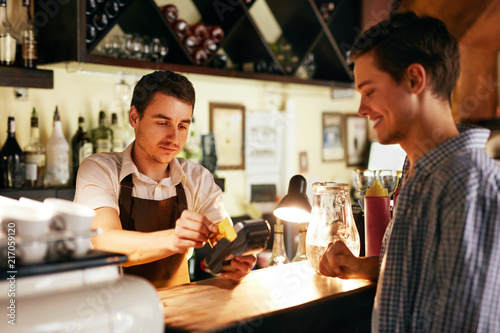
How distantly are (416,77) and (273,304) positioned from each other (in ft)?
2.32

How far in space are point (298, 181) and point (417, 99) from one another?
513mm

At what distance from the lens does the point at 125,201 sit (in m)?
2.04

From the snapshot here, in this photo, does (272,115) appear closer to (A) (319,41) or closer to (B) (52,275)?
(A) (319,41)

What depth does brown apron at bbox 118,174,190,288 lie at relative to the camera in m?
2.03

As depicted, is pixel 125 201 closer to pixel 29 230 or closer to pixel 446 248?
pixel 29 230

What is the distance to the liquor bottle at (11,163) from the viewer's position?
99.2 inches

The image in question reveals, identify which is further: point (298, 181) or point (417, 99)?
point (298, 181)

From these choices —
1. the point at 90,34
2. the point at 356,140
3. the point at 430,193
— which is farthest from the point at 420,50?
the point at 356,140

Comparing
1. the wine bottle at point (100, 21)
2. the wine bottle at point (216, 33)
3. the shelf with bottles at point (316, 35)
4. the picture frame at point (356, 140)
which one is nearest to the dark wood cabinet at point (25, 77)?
the wine bottle at point (100, 21)

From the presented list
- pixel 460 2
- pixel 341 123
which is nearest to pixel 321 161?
pixel 341 123

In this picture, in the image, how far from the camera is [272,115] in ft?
12.8

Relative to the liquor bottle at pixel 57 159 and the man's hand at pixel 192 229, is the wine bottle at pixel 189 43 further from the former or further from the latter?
the man's hand at pixel 192 229

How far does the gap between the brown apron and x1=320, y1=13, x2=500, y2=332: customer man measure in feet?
3.17

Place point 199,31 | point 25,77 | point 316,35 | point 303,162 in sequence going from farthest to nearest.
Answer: point 303,162 < point 316,35 < point 199,31 < point 25,77
